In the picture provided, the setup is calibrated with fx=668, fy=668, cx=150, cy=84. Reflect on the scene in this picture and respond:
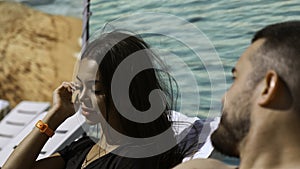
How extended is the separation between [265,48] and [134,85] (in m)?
0.80

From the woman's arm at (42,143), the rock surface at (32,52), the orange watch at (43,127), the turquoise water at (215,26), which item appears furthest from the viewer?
the rock surface at (32,52)

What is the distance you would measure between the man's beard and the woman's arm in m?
0.98

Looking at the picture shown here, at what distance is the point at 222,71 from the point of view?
3682mm

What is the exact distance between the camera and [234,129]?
5.72ft

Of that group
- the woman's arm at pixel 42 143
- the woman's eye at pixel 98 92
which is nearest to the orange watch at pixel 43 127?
the woman's arm at pixel 42 143

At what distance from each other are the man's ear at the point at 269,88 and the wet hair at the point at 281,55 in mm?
15

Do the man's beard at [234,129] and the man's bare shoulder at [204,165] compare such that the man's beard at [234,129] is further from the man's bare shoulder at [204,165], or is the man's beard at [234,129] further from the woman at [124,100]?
the woman at [124,100]

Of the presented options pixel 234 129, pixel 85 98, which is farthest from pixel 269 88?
pixel 85 98

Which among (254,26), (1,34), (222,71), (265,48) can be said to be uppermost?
(265,48)

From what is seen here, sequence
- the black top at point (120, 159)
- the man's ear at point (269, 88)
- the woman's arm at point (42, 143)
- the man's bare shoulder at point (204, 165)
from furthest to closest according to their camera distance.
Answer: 1. the woman's arm at point (42, 143)
2. the black top at point (120, 159)
3. the man's bare shoulder at point (204, 165)
4. the man's ear at point (269, 88)

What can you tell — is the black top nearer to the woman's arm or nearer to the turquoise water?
the woman's arm

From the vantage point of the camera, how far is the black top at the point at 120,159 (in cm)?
233

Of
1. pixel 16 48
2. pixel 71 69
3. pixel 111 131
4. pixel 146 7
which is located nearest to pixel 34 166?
pixel 111 131

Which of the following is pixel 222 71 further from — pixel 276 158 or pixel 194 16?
pixel 276 158
